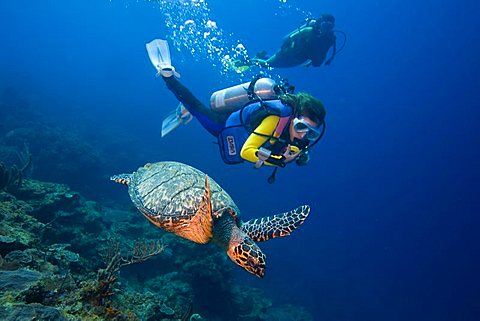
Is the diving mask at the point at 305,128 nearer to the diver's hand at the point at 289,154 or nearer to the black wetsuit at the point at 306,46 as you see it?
the diver's hand at the point at 289,154

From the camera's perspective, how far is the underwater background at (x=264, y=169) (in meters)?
6.34

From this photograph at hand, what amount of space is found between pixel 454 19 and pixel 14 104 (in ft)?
344

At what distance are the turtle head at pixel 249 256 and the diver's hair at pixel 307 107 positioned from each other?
205cm

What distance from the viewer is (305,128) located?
13.9 ft

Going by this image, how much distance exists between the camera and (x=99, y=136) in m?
23.0

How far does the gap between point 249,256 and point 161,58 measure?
17.6 ft

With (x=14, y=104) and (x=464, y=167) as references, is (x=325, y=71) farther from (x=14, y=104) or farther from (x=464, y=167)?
(x=14, y=104)

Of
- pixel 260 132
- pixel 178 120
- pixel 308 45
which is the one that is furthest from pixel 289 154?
pixel 308 45

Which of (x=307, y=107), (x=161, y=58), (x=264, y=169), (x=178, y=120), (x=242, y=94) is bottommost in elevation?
(x=307, y=107)

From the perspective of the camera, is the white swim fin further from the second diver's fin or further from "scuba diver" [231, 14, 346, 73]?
"scuba diver" [231, 14, 346, 73]

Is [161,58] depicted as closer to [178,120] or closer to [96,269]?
[178,120]

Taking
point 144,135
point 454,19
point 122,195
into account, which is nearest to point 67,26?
A: point 144,135

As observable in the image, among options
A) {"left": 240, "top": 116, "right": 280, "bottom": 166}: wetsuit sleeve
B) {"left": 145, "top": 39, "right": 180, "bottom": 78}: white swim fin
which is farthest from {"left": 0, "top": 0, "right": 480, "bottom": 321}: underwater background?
{"left": 145, "top": 39, "right": 180, "bottom": 78}: white swim fin

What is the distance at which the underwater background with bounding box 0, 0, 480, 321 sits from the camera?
634 cm
